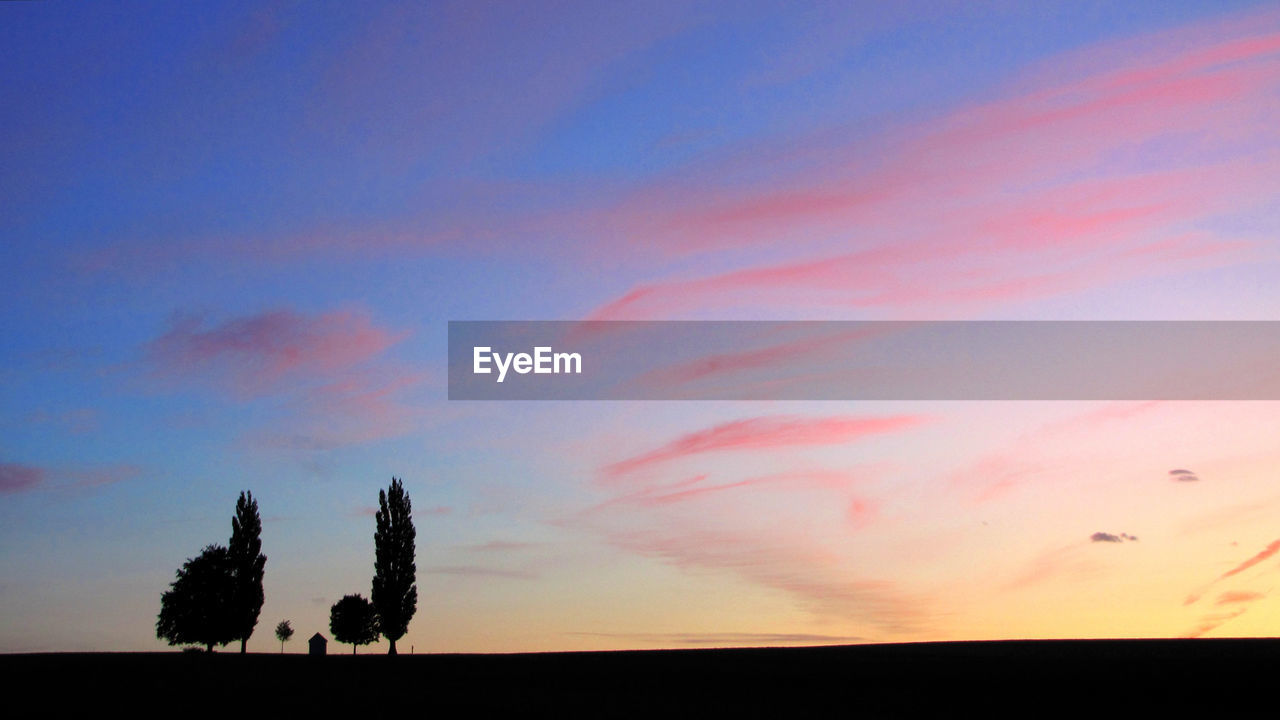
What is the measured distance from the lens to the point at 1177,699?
1973 inches

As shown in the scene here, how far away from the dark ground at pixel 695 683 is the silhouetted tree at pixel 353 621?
8589cm

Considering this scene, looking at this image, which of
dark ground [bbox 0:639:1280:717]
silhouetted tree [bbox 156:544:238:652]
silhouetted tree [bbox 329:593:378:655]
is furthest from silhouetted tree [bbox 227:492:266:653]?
silhouetted tree [bbox 329:593:378:655]

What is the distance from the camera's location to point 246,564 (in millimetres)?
112000

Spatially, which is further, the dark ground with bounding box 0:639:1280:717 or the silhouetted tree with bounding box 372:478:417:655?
the silhouetted tree with bounding box 372:478:417:655

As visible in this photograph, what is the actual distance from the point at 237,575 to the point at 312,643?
126 feet

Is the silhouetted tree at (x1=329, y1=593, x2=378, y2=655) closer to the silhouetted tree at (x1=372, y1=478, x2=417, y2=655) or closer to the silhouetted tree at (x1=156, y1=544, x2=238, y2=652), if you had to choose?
the silhouetted tree at (x1=156, y1=544, x2=238, y2=652)

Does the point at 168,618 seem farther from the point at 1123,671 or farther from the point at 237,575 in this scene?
the point at 1123,671

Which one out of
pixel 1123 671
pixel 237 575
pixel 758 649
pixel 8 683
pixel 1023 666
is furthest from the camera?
pixel 237 575

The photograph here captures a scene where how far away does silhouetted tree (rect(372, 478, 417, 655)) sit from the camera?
10262 centimetres

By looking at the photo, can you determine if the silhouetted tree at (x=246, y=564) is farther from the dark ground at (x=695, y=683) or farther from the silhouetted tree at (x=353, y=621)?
the silhouetted tree at (x=353, y=621)

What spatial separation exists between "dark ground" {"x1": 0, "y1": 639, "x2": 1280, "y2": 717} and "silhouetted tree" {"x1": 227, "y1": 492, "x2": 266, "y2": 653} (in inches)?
1002

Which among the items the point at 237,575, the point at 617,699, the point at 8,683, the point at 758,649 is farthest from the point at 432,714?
the point at 237,575

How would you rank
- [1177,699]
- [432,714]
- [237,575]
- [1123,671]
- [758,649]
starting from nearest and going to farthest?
[432,714]
[1177,699]
[1123,671]
[758,649]
[237,575]

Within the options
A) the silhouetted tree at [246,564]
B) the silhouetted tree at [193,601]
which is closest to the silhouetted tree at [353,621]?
the silhouetted tree at [193,601]
